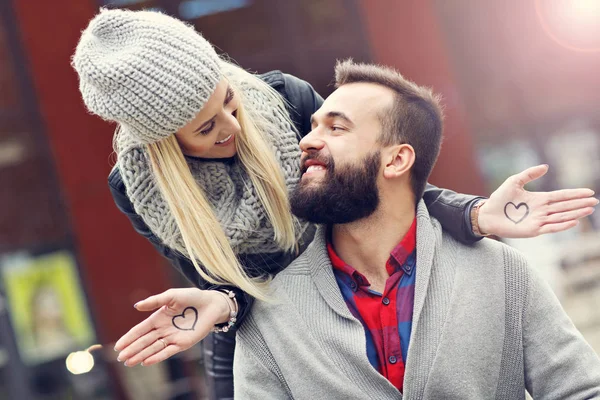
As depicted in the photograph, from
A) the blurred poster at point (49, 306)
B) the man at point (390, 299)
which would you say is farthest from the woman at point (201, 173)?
the blurred poster at point (49, 306)

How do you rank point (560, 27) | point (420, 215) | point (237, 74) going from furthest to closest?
point (560, 27)
point (237, 74)
point (420, 215)

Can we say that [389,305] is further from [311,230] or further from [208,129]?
[208,129]

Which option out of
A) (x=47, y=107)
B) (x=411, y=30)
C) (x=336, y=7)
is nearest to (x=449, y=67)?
(x=411, y=30)

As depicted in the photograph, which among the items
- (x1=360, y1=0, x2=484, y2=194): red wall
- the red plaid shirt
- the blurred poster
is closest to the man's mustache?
the red plaid shirt

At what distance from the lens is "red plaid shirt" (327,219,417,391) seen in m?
2.49

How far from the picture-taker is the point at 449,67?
8266mm

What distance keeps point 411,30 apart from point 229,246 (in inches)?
233

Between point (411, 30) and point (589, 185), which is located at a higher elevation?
point (411, 30)

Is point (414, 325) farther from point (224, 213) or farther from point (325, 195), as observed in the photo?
point (224, 213)

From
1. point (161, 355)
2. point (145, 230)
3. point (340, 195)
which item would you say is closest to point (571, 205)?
point (340, 195)

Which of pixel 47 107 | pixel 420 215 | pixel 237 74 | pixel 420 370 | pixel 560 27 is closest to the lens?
pixel 420 370

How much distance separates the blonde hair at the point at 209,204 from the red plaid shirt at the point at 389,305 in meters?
0.27

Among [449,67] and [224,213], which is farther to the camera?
[449,67]

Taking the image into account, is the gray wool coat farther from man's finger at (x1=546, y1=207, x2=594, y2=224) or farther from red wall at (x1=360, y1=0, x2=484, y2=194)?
red wall at (x1=360, y1=0, x2=484, y2=194)
